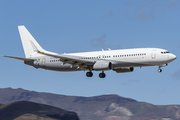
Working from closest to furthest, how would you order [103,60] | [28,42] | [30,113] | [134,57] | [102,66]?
[134,57], [102,66], [103,60], [28,42], [30,113]

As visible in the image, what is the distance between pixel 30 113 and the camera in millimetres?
170750

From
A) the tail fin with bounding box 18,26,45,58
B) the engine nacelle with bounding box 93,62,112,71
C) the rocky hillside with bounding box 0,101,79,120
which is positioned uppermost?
the tail fin with bounding box 18,26,45,58

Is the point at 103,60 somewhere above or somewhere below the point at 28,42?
below

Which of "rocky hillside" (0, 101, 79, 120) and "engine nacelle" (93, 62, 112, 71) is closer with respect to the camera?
"engine nacelle" (93, 62, 112, 71)

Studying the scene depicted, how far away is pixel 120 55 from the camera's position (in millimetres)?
62344

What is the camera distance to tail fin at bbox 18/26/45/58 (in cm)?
7569

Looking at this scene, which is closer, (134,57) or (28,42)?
(134,57)

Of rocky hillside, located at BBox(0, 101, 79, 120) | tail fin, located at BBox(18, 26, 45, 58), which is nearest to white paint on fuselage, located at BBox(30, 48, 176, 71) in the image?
tail fin, located at BBox(18, 26, 45, 58)

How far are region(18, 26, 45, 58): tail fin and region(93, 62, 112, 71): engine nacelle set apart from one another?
19.0 m

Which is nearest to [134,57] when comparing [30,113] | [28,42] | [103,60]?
[103,60]

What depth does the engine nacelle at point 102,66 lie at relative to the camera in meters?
62.1

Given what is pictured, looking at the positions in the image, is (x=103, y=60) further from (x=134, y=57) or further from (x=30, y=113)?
(x=30, y=113)

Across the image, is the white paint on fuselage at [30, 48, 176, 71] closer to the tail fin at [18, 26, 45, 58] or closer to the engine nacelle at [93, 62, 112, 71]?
the engine nacelle at [93, 62, 112, 71]

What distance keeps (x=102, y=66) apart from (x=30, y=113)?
386ft
